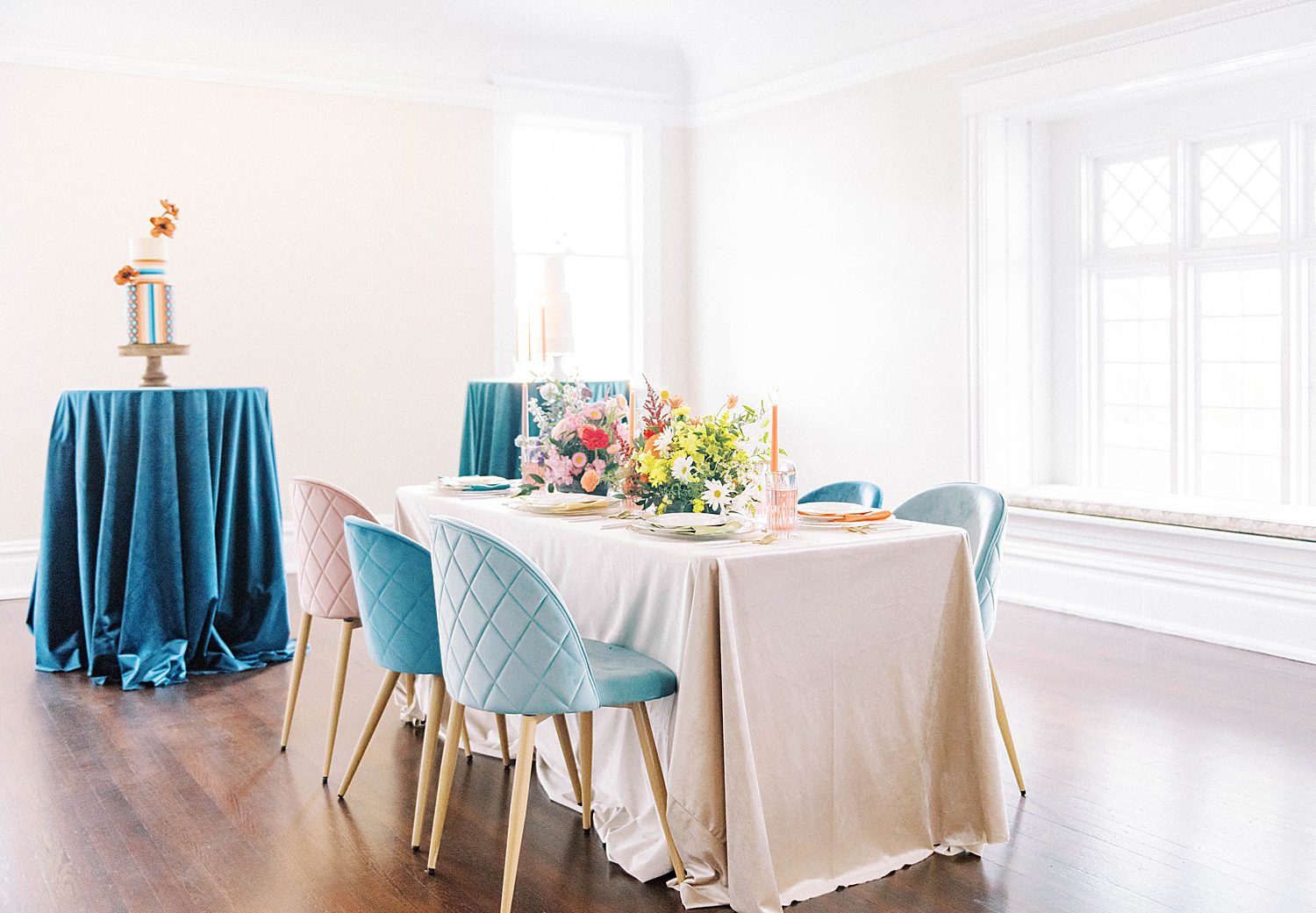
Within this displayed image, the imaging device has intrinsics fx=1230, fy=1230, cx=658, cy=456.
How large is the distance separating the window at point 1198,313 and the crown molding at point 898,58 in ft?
2.12

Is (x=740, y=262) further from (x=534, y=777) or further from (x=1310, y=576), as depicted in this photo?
(x=534, y=777)

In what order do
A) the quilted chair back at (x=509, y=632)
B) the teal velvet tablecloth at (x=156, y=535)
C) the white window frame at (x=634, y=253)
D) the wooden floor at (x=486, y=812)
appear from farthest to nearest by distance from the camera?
the white window frame at (x=634, y=253) → the teal velvet tablecloth at (x=156, y=535) → the wooden floor at (x=486, y=812) → the quilted chair back at (x=509, y=632)

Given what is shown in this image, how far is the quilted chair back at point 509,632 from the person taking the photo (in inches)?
102

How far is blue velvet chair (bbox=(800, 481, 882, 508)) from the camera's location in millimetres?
3838

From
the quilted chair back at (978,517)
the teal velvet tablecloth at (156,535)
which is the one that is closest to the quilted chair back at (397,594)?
the quilted chair back at (978,517)

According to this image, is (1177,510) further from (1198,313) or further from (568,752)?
(568,752)

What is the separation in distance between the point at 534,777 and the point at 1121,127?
4.19m

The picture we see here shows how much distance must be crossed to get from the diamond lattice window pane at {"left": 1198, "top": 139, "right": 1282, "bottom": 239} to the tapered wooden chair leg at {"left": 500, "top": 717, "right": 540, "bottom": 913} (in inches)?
167

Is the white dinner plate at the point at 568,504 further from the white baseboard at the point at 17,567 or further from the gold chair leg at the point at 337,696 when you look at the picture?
the white baseboard at the point at 17,567

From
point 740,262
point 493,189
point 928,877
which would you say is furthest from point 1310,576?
point 493,189

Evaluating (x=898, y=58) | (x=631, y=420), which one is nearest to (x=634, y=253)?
(x=898, y=58)

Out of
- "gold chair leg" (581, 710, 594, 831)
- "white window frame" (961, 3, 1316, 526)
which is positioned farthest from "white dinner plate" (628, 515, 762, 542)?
"white window frame" (961, 3, 1316, 526)

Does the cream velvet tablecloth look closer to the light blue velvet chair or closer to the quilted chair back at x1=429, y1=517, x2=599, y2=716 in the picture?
the quilted chair back at x1=429, y1=517, x2=599, y2=716

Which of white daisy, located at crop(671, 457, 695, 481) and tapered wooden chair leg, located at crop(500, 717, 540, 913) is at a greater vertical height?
white daisy, located at crop(671, 457, 695, 481)
